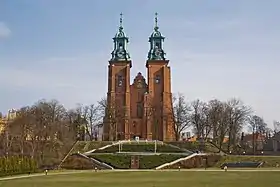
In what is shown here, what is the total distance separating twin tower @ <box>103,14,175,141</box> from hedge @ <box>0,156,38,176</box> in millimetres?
38409

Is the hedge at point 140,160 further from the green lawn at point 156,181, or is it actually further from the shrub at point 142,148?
the green lawn at point 156,181

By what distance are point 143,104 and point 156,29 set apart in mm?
20834

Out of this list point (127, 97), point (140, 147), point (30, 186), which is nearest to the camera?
point (30, 186)

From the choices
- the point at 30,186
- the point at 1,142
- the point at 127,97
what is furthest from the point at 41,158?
the point at 30,186

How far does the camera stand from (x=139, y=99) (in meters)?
103

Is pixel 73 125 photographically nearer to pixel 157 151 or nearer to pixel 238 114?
pixel 157 151

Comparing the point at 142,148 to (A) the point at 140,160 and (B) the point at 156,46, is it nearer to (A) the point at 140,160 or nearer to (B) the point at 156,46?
(A) the point at 140,160

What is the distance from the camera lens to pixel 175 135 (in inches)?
3760

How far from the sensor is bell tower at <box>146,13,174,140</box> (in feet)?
322

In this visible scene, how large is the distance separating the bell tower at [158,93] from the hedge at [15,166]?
4442 cm

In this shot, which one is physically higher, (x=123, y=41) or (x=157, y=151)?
(x=123, y=41)

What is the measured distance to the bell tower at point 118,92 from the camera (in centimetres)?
9469

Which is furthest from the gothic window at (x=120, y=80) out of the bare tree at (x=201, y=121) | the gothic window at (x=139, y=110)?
the bare tree at (x=201, y=121)

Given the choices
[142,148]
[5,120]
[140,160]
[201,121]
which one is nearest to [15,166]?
[140,160]
